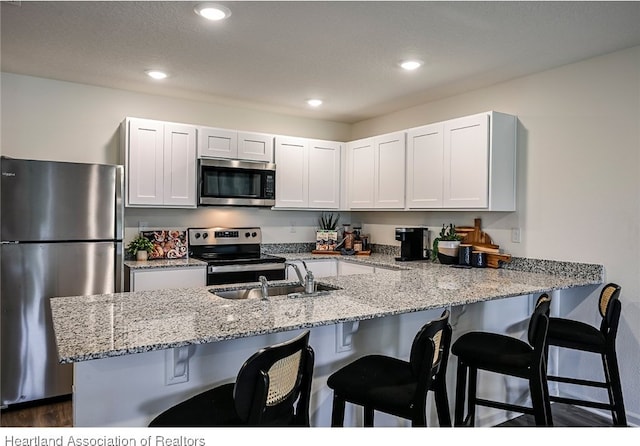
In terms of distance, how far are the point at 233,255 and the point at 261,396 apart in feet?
10.1

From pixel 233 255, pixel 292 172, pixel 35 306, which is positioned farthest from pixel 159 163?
pixel 35 306

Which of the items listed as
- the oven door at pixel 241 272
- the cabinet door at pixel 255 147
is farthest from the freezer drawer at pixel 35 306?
the cabinet door at pixel 255 147

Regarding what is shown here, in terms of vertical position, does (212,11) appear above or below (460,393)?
above

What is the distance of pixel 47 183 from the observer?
9.87 feet

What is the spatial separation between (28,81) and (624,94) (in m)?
4.32

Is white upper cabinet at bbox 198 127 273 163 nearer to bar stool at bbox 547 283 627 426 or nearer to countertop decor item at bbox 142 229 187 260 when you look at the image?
countertop decor item at bbox 142 229 187 260

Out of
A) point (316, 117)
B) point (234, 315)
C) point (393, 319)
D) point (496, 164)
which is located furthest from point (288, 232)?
point (234, 315)

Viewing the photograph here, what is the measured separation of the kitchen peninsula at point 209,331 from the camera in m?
1.51

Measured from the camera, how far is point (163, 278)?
3551 mm

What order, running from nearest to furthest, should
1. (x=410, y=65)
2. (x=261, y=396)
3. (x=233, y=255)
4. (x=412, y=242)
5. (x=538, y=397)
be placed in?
(x=261, y=396)
(x=538, y=397)
(x=410, y=65)
(x=412, y=242)
(x=233, y=255)

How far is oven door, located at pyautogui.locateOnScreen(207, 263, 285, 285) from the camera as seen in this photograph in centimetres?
374

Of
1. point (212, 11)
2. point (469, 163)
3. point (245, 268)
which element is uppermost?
point (212, 11)

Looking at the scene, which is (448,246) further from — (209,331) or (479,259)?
(209,331)

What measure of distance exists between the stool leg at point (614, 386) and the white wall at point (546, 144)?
0.33m
